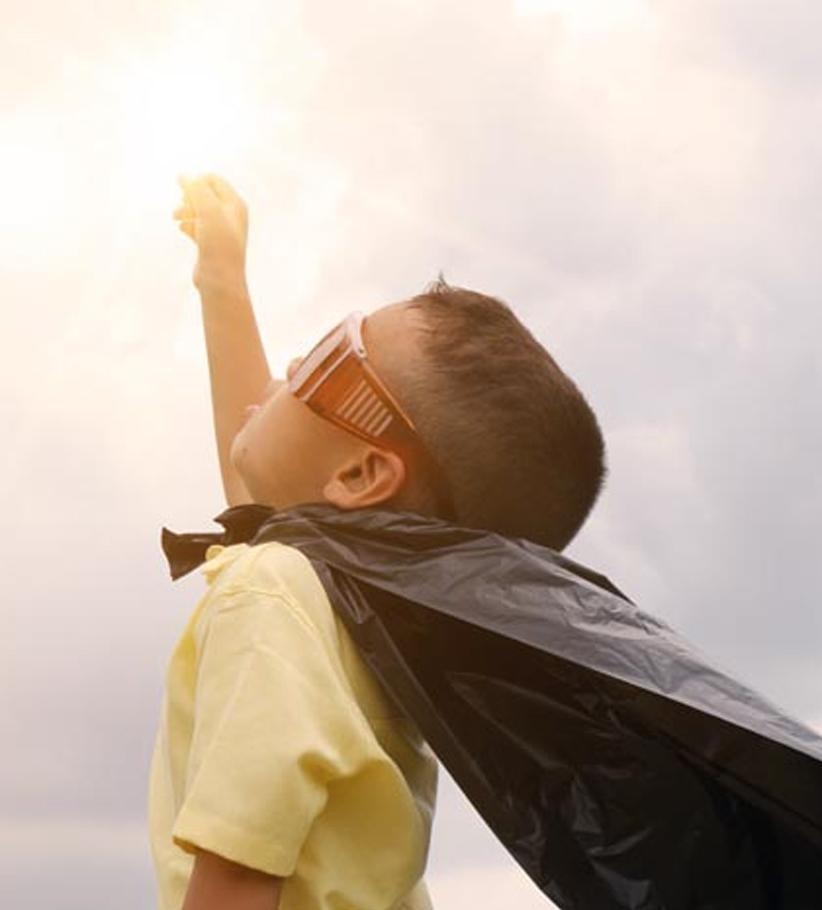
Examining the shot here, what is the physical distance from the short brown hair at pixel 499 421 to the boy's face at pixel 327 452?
74 mm

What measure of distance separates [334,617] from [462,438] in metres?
0.60

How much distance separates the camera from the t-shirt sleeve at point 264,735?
3033 millimetres

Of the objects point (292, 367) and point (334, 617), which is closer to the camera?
point (334, 617)

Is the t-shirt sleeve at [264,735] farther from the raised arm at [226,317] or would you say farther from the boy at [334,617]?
the raised arm at [226,317]

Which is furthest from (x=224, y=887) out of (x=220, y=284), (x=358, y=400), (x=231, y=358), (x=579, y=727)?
(x=220, y=284)

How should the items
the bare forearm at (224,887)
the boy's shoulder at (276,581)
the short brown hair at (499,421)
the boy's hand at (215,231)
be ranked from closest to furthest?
the bare forearm at (224,887) → the boy's shoulder at (276,581) → the short brown hair at (499,421) → the boy's hand at (215,231)

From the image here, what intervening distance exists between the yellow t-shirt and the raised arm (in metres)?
1.42

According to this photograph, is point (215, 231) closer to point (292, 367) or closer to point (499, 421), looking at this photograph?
point (292, 367)

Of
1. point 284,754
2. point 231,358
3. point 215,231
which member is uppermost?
point 215,231

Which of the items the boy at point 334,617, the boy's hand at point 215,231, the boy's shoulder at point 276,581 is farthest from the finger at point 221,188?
the boy's shoulder at point 276,581

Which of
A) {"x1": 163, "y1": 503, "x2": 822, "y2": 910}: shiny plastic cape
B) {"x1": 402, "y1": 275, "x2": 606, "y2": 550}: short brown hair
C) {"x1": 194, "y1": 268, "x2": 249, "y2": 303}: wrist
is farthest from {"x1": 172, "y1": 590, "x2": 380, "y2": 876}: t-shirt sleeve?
{"x1": 194, "y1": 268, "x2": 249, "y2": 303}: wrist

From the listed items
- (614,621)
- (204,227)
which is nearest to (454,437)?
(614,621)

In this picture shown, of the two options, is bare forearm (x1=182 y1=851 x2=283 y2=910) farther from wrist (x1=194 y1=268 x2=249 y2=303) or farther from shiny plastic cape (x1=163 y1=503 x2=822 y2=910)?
wrist (x1=194 y1=268 x2=249 y2=303)

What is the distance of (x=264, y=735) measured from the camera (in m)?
3.08
